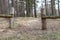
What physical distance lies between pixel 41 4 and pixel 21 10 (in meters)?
2.95

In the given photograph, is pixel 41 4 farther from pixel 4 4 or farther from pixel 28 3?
pixel 4 4

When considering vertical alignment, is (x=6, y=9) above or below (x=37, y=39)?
above

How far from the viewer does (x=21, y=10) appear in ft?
56.0

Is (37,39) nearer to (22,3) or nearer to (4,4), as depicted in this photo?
(4,4)

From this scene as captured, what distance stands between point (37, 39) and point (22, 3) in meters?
12.1

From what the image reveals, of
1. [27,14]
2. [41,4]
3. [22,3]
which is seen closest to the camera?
[27,14]

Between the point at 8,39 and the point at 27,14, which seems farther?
the point at 27,14

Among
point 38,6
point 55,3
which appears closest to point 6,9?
point 38,6

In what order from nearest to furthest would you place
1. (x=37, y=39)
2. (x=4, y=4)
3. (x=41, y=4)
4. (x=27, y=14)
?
1. (x=37, y=39)
2. (x=4, y=4)
3. (x=27, y=14)
4. (x=41, y=4)

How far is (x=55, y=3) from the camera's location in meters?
17.3

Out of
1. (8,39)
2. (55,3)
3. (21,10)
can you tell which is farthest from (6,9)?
(8,39)

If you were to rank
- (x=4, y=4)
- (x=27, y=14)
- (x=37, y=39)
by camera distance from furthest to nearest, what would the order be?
(x=27, y=14), (x=4, y=4), (x=37, y=39)

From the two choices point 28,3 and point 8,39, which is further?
point 28,3

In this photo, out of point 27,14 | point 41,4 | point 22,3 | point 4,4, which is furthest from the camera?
point 41,4
